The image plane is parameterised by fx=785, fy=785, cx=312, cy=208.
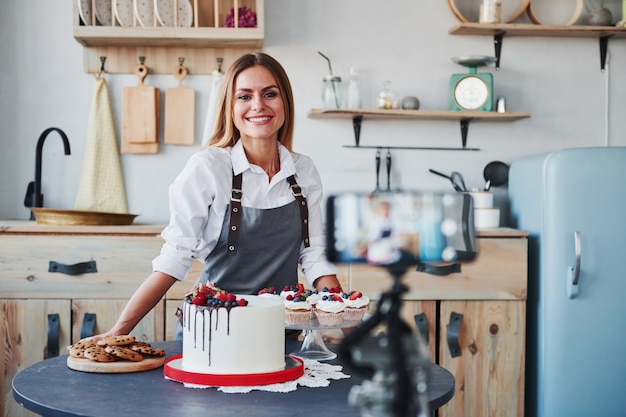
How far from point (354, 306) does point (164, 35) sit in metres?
1.88

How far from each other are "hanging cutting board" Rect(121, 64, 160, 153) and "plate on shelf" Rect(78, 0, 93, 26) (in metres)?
0.31

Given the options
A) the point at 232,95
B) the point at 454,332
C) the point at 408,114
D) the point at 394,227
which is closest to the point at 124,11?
the point at 408,114

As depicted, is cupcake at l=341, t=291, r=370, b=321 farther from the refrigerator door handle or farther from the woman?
the refrigerator door handle

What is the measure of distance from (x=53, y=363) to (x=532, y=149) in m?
2.72

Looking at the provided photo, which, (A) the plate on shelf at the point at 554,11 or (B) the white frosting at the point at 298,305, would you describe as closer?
(B) the white frosting at the point at 298,305

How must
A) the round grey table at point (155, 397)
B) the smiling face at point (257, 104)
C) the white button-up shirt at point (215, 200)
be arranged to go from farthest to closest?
the smiling face at point (257, 104) < the white button-up shirt at point (215, 200) < the round grey table at point (155, 397)

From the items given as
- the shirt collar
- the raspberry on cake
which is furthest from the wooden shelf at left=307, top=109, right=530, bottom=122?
the raspberry on cake

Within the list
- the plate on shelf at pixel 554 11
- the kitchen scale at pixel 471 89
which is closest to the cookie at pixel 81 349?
the kitchen scale at pixel 471 89

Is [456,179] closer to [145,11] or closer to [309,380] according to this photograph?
[145,11]

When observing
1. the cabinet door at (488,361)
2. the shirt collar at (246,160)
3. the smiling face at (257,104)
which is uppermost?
the smiling face at (257,104)

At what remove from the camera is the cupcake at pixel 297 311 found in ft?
6.12

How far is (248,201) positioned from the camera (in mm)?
2186

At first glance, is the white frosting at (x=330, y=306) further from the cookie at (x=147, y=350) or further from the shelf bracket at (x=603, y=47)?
the shelf bracket at (x=603, y=47)

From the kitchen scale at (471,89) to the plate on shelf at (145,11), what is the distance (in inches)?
54.3
